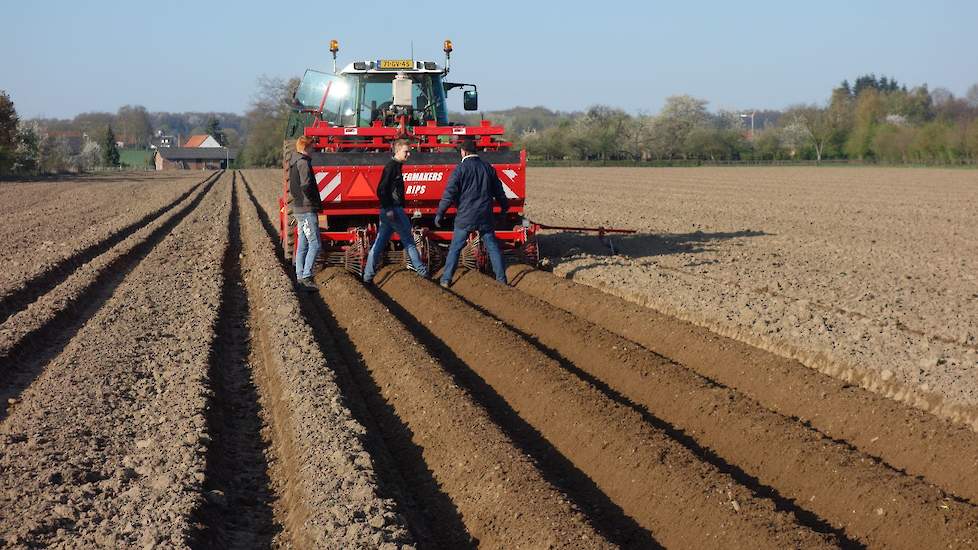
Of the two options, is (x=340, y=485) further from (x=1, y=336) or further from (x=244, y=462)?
(x=1, y=336)

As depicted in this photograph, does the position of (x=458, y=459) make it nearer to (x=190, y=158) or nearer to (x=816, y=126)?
(x=816, y=126)

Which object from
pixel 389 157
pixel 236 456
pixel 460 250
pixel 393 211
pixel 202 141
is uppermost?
pixel 202 141

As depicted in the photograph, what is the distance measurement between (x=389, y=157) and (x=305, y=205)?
48.7 inches

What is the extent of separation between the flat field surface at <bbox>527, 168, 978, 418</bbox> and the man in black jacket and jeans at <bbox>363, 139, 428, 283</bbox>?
2.23m

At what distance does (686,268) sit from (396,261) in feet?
12.0

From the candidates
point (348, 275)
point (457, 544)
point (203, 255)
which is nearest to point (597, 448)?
point (457, 544)

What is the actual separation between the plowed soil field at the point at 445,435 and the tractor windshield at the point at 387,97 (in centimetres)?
401

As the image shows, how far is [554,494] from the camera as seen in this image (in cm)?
464

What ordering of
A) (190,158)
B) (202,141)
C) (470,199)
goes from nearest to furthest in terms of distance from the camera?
(470,199), (190,158), (202,141)

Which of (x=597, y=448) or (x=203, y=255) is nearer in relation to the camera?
A: (x=597, y=448)

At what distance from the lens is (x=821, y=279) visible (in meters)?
11.9

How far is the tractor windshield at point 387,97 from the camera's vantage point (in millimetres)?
13555

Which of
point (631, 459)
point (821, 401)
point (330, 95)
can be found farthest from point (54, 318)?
point (821, 401)

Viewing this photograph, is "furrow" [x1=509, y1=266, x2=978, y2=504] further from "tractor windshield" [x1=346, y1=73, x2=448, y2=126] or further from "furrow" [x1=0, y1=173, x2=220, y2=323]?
"furrow" [x1=0, y1=173, x2=220, y2=323]
